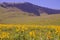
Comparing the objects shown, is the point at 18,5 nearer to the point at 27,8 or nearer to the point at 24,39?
the point at 27,8

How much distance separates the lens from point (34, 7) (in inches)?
4264

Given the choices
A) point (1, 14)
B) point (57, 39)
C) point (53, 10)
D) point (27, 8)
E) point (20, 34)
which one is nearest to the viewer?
point (57, 39)

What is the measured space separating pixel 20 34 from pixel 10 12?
263 ft

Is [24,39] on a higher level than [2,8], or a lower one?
higher

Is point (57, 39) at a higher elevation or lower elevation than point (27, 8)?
higher

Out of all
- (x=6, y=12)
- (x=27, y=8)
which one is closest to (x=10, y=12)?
(x=6, y=12)

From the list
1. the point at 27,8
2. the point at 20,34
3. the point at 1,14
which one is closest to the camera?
the point at 20,34

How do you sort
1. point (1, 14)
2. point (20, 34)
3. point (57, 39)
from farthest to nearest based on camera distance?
point (1, 14) → point (20, 34) → point (57, 39)

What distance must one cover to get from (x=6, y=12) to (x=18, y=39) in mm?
79853

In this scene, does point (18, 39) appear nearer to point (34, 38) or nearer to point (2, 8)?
point (34, 38)

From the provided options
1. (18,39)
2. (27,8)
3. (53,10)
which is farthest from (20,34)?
(53,10)

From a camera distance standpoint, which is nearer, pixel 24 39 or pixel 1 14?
pixel 24 39

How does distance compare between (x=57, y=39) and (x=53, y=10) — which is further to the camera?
(x=53, y=10)

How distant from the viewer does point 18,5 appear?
107750mm
